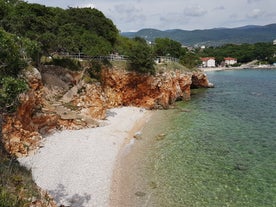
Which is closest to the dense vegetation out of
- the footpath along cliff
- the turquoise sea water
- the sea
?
the footpath along cliff

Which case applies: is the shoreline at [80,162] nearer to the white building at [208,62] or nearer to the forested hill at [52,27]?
the forested hill at [52,27]

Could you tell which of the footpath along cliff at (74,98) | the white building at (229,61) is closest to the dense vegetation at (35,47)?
the footpath along cliff at (74,98)

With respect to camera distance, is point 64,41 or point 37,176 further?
point 64,41

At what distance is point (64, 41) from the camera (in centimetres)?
3916

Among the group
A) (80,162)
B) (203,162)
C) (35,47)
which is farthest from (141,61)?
(35,47)

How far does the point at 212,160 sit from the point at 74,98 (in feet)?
65.0

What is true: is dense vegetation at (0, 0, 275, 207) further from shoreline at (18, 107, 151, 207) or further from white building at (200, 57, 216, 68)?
white building at (200, 57, 216, 68)

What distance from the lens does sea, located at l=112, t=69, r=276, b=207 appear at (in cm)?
2053

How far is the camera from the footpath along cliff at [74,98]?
1112 inches

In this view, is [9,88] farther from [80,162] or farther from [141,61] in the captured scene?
[141,61]

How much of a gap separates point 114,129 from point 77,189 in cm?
1454

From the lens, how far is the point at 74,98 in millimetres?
39062

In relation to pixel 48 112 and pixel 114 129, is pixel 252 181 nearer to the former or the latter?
pixel 114 129

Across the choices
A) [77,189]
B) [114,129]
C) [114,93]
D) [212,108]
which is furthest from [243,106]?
[77,189]
